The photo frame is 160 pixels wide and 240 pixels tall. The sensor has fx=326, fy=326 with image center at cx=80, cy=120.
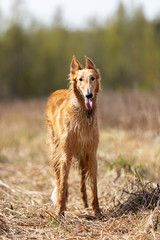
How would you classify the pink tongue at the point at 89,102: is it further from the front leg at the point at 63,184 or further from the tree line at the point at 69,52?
the tree line at the point at 69,52

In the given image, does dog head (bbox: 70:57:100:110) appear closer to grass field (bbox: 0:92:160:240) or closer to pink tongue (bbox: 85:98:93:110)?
pink tongue (bbox: 85:98:93:110)

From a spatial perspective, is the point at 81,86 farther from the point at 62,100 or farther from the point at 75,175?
the point at 75,175

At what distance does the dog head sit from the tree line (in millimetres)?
27819

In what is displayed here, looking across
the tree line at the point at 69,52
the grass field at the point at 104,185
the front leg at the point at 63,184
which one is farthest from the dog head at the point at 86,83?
the tree line at the point at 69,52

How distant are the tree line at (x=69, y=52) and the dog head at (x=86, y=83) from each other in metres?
27.8

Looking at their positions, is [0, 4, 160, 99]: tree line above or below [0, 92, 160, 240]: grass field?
above

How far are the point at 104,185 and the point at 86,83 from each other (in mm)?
2132

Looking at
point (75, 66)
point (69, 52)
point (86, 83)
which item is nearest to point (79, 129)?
point (86, 83)

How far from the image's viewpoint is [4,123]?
12453mm

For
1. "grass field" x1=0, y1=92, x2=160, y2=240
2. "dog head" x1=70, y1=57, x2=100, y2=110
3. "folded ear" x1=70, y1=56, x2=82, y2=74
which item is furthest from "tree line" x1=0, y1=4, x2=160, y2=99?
"dog head" x1=70, y1=57, x2=100, y2=110

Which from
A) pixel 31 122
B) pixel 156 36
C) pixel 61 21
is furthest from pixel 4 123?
pixel 156 36

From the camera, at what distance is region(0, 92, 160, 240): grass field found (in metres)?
3.74

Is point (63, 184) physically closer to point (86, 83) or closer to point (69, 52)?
point (86, 83)

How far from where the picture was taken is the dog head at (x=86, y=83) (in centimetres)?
418
